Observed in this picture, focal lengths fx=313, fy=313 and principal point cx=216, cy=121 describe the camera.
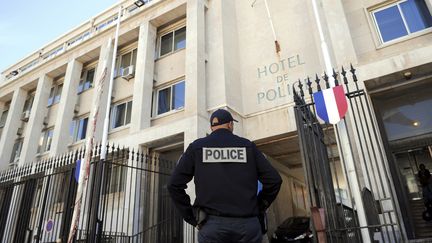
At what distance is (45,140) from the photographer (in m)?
17.5

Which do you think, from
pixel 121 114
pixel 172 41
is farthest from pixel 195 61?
pixel 121 114

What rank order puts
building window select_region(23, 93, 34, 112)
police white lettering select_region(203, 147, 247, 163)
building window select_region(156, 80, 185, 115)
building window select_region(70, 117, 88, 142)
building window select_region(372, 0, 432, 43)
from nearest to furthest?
police white lettering select_region(203, 147, 247, 163) → building window select_region(372, 0, 432, 43) → building window select_region(156, 80, 185, 115) → building window select_region(70, 117, 88, 142) → building window select_region(23, 93, 34, 112)

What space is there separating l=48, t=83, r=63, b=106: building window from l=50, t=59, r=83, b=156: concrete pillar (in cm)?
232

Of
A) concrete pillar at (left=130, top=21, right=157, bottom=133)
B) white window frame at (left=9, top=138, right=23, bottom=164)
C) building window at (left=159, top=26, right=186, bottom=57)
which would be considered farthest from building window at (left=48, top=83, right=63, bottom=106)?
building window at (left=159, top=26, right=186, bottom=57)

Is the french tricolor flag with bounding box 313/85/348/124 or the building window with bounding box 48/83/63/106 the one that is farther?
the building window with bounding box 48/83/63/106

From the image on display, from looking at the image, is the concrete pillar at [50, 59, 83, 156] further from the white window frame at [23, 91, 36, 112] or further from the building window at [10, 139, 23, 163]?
the building window at [10, 139, 23, 163]

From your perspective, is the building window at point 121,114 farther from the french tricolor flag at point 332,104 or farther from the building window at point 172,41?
the french tricolor flag at point 332,104

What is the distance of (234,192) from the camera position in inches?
108

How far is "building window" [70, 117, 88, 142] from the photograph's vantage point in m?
15.9

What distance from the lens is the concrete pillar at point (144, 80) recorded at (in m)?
12.4

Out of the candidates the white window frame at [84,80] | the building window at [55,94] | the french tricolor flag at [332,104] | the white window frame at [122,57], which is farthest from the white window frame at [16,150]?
the french tricolor flag at [332,104]

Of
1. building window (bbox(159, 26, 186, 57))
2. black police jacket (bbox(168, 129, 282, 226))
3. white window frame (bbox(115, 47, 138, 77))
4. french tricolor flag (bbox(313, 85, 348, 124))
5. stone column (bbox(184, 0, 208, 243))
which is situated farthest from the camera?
white window frame (bbox(115, 47, 138, 77))

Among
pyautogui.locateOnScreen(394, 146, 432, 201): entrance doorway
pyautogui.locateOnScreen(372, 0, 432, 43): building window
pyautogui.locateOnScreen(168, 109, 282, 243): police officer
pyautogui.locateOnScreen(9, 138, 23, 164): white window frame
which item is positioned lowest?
pyautogui.locateOnScreen(168, 109, 282, 243): police officer

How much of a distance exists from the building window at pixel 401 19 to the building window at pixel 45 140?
16.6m
